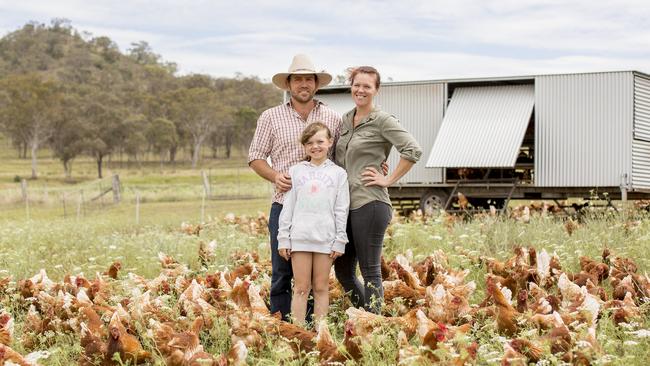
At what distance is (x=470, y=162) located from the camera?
17875 mm

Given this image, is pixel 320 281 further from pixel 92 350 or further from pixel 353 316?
pixel 92 350

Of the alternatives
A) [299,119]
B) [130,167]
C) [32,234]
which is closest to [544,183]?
[32,234]

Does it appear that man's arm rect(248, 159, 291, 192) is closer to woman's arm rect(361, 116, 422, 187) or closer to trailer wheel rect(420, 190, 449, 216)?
woman's arm rect(361, 116, 422, 187)

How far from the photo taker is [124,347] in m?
4.91

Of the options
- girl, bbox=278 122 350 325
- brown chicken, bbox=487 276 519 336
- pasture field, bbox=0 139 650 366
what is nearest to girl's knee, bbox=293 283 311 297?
girl, bbox=278 122 350 325

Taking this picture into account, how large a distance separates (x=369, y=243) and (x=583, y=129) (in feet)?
42.7

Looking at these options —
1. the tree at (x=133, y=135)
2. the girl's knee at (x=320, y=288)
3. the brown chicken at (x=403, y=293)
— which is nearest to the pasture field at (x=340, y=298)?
the brown chicken at (x=403, y=293)

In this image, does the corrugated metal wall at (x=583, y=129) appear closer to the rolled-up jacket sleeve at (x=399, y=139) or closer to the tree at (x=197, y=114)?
the rolled-up jacket sleeve at (x=399, y=139)

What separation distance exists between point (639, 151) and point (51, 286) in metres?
13.7

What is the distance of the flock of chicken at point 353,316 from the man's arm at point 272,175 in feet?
2.47

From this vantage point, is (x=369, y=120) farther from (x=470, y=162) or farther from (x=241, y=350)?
(x=470, y=162)

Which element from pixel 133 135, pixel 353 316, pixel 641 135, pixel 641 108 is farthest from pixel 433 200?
pixel 133 135

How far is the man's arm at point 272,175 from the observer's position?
5574mm

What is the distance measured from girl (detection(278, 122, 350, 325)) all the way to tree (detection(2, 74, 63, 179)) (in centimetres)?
6424
